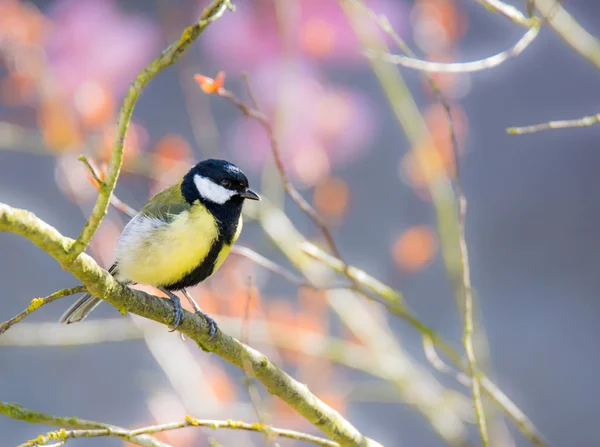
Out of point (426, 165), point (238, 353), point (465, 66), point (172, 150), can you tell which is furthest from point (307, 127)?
point (238, 353)

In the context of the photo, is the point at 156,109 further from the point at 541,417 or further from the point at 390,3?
the point at 541,417

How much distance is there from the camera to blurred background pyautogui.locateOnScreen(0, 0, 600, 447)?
103 inches

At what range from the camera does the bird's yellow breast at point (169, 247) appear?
1.92m

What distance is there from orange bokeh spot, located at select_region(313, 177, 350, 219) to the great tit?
0.68 meters

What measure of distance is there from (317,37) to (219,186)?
85 cm

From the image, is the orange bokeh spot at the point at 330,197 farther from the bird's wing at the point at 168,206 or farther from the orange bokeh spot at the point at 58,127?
the orange bokeh spot at the point at 58,127

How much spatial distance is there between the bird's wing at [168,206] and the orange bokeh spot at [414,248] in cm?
96

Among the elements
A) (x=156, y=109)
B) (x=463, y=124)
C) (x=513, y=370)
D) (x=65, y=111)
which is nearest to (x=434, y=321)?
(x=513, y=370)

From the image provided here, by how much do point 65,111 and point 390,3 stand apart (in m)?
1.24

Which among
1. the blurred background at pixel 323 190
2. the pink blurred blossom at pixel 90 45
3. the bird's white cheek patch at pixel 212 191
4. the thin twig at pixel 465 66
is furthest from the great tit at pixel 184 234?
the pink blurred blossom at pixel 90 45

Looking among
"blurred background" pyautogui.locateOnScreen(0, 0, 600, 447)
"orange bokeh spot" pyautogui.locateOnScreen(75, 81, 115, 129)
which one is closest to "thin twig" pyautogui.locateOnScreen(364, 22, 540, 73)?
"blurred background" pyautogui.locateOnScreen(0, 0, 600, 447)

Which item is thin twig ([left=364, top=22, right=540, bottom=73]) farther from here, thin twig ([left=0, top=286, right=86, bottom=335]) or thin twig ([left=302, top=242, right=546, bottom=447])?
thin twig ([left=0, top=286, right=86, bottom=335])

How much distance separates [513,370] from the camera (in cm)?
349

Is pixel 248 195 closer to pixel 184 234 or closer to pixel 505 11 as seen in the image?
pixel 184 234
